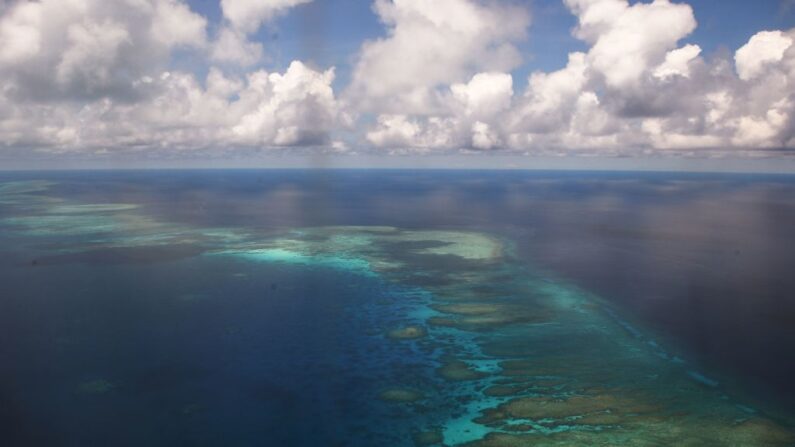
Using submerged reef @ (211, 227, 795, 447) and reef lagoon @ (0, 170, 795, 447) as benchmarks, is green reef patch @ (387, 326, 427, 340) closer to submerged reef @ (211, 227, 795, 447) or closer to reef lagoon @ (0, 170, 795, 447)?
submerged reef @ (211, 227, 795, 447)

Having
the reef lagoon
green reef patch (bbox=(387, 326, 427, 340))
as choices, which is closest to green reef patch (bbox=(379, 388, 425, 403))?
the reef lagoon

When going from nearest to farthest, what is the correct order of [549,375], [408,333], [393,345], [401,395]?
1. [401,395]
2. [549,375]
3. [393,345]
4. [408,333]

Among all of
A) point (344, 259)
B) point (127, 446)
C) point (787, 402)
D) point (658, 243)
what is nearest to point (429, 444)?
point (127, 446)

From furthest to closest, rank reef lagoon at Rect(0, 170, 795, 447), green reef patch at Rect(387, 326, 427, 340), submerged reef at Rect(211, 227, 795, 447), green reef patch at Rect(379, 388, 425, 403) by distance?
1. green reef patch at Rect(387, 326, 427, 340)
2. green reef patch at Rect(379, 388, 425, 403)
3. reef lagoon at Rect(0, 170, 795, 447)
4. submerged reef at Rect(211, 227, 795, 447)

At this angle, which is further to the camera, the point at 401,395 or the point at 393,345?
the point at 393,345

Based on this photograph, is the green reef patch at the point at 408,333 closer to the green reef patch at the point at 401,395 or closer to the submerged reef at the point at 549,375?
the submerged reef at the point at 549,375

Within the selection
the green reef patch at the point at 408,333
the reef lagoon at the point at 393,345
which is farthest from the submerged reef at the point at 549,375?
the reef lagoon at the point at 393,345

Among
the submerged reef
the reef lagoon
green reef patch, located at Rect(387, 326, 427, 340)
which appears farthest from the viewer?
green reef patch, located at Rect(387, 326, 427, 340)

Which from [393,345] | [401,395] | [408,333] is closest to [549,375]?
[401,395]

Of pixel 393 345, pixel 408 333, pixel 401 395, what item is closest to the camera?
pixel 401 395

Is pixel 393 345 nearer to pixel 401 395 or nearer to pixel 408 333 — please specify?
pixel 408 333
